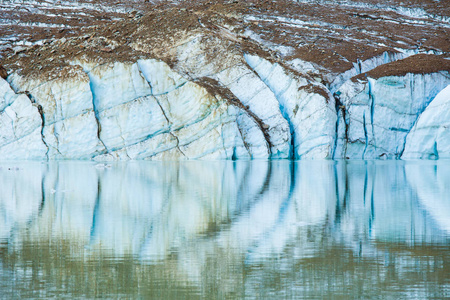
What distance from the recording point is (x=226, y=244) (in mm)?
7141

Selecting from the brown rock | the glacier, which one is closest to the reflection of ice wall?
the glacier

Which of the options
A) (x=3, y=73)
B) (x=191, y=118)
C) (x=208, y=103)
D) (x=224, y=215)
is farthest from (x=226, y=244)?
(x=3, y=73)

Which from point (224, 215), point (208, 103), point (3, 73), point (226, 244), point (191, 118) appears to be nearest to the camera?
point (226, 244)

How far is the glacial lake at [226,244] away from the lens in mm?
5297

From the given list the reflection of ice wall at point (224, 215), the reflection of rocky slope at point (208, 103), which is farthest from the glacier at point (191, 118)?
the reflection of ice wall at point (224, 215)

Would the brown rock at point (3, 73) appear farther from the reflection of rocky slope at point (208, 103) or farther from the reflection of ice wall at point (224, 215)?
Answer: the reflection of ice wall at point (224, 215)

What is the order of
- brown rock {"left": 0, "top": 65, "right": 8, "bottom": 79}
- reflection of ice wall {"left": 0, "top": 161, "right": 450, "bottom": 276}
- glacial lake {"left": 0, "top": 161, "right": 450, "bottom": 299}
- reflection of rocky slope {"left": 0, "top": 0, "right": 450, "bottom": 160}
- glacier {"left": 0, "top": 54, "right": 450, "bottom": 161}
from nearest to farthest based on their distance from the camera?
glacial lake {"left": 0, "top": 161, "right": 450, "bottom": 299} < reflection of ice wall {"left": 0, "top": 161, "right": 450, "bottom": 276} < glacier {"left": 0, "top": 54, "right": 450, "bottom": 161} < reflection of rocky slope {"left": 0, "top": 0, "right": 450, "bottom": 160} < brown rock {"left": 0, "top": 65, "right": 8, "bottom": 79}

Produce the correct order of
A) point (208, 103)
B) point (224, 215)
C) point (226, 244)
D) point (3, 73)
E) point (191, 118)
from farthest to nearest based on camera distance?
point (3, 73), point (191, 118), point (208, 103), point (224, 215), point (226, 244)

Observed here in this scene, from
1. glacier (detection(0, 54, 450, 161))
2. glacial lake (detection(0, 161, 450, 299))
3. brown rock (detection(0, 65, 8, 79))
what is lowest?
glacial lake (detection(0, 161, 450, 299))

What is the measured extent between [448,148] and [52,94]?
23.8 metres

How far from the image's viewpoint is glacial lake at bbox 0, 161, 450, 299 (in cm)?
530

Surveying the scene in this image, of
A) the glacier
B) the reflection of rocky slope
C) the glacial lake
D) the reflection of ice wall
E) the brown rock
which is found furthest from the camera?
the brown rock

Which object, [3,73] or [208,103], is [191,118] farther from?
[3,73]

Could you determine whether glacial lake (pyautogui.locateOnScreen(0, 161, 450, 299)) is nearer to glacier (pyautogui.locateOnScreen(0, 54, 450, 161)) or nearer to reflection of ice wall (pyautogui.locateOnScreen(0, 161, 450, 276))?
reflection of ice wall (pyautogui.locateOnScreen(0, 161, 450, 276))
